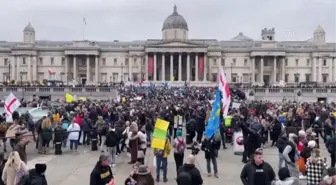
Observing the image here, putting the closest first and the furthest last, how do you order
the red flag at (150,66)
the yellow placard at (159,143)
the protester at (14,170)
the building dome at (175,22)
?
the protester at (14,170), the yellow placard at (159,143), the red flag at (150,66), the building dome at (175,22)

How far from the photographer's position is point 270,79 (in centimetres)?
10556

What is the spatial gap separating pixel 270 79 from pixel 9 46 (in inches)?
2522

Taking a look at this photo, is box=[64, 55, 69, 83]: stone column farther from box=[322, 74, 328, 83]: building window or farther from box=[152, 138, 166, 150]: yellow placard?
box=[152, 138, 166, 150]: yellow placard

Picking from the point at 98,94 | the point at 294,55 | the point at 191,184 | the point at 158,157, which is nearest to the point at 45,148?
the point at 158,157

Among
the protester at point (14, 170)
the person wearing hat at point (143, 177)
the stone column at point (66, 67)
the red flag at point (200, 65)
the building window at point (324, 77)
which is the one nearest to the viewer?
the person wearing hat at point (143, 177)

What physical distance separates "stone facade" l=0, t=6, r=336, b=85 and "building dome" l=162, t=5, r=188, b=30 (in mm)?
4679

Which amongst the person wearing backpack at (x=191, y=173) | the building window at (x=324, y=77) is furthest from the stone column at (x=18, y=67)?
the person wearing backpack at (x=191, y=173)

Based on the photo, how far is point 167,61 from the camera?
105 meters

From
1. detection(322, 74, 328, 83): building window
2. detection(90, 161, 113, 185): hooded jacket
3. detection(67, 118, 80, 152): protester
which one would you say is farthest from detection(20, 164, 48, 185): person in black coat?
detection(322, 74, 328, 83): building window

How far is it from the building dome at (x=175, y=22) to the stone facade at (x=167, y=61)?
4679 millimetres

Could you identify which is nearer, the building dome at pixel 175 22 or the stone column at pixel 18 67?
the stone column at pixel 18 67

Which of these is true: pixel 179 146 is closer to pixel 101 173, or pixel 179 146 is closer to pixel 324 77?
pixel 101 173

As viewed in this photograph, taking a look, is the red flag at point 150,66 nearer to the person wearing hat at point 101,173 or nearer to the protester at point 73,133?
the protester at point 73,133

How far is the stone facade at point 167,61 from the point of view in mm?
101500
